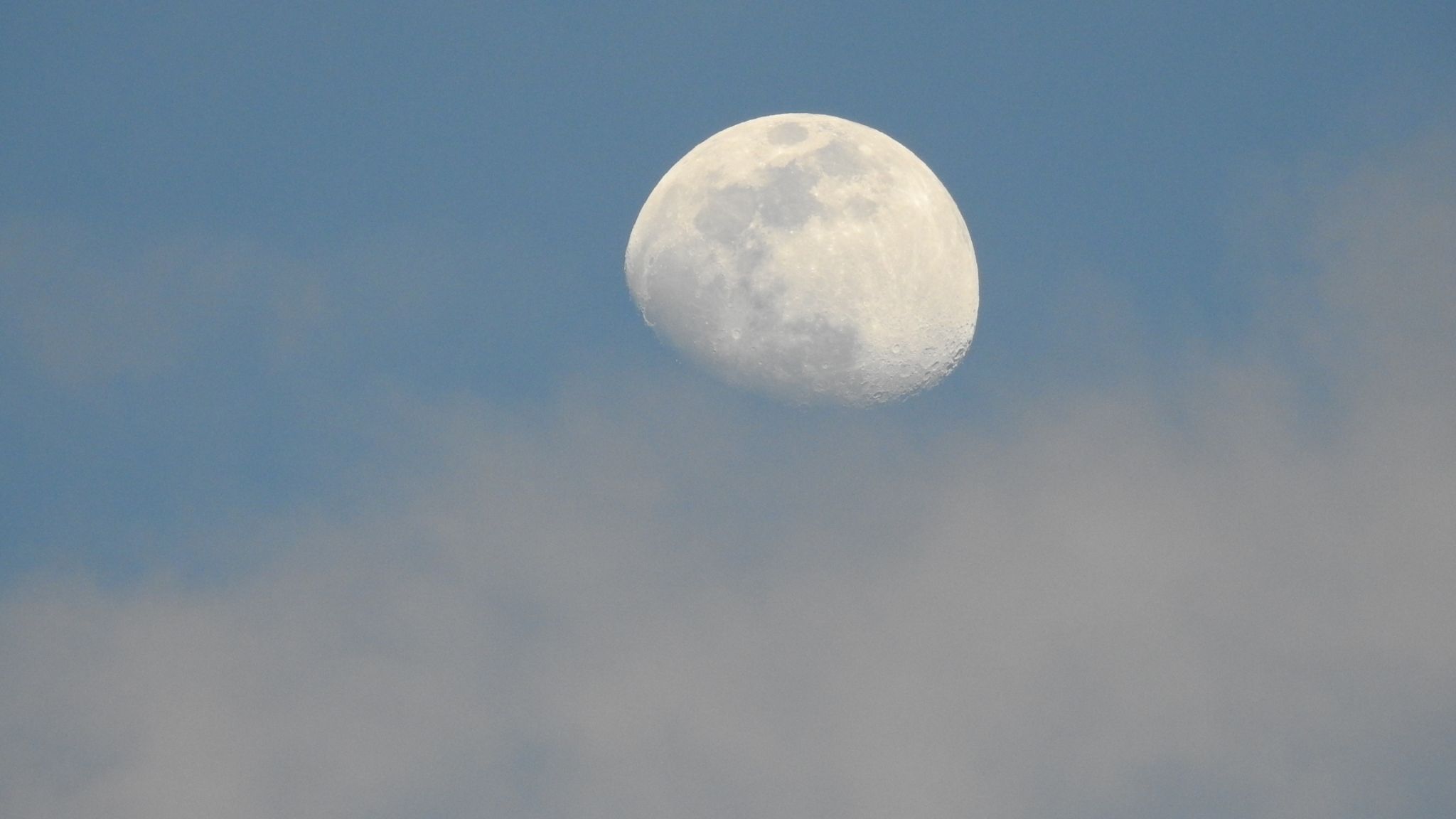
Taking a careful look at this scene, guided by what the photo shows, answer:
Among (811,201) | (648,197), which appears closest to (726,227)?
(811,201)

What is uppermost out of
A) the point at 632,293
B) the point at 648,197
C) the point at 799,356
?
the point at 648,197

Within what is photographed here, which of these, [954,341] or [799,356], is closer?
[799,356]

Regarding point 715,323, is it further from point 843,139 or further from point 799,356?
point 843,139

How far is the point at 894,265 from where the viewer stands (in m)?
37.8

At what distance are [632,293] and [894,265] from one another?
255 inches

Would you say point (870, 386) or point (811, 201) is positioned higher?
point (811, 201)

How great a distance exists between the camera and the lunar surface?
37250mm

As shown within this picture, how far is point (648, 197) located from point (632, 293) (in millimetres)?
2678

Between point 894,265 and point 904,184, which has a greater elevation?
point 904,184

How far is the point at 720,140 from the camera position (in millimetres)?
40531

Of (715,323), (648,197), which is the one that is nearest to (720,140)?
(648,197)

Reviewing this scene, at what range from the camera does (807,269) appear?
122ft

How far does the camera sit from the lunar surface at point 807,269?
3725 centimetres

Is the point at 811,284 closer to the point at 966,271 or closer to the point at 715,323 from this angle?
the point at 715,323
